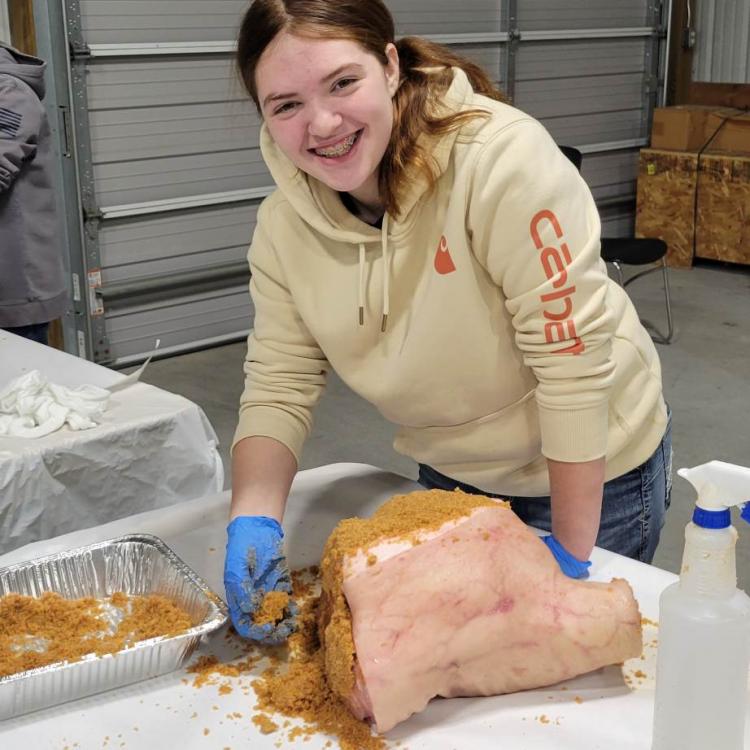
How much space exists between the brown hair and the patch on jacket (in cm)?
182

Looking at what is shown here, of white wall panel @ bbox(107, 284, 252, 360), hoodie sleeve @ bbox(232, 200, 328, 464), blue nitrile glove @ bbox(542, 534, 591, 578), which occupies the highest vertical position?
hoodie sleeve @ bbox(232, 200, 328, 464)

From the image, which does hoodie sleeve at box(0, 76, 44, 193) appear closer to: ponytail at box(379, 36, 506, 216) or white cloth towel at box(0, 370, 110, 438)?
white cloth towel at box(0, 370, 110, 438)

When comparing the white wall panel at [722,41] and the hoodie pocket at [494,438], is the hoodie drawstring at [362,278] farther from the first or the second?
the white wall panel at [722,41]

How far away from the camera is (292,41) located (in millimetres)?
1231

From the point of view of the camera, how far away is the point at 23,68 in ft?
10.00

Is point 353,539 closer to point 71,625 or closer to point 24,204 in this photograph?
point 71,625

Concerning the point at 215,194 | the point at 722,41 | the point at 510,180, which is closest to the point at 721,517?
the point at 510,180

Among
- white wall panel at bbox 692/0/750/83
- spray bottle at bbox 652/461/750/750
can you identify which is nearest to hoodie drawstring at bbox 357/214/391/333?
spray bottle at bbox 652/461/750/750

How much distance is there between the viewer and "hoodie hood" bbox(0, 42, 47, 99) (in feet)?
9.89

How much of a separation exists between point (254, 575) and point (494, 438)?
402 mm

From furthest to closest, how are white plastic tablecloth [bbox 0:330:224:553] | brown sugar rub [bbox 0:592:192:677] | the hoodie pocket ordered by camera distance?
white plastic tablecloth [bbox 0:330:224:553]
the hoodie pocket
brown sugar rub [bbox 0:592:192:677]

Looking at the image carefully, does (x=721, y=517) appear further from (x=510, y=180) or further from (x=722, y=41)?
(x=722, y=41)

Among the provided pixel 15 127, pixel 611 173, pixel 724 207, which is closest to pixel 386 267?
pixel 15 127

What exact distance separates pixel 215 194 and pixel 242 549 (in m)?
4.05
